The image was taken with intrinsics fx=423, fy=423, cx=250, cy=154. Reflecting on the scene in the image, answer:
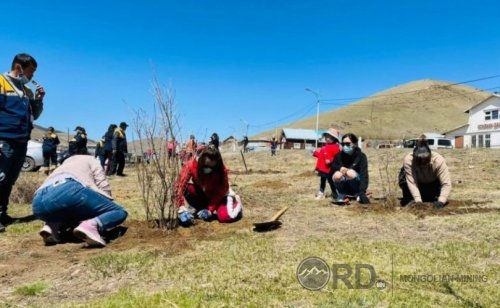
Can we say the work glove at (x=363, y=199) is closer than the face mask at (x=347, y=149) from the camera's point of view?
Yes

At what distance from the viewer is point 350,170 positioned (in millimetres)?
7043

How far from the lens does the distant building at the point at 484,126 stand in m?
50.3

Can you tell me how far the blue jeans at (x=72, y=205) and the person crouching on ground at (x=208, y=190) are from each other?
90 cm

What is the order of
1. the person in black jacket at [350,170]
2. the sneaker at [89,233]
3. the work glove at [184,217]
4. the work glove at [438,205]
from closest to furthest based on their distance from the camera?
1. the sneaker at [89,233]
2. the work glove at [184,217]
3. the work glove at [438,205]
4. the person in black jacket at [350,170]

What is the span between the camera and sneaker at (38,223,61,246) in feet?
13.4

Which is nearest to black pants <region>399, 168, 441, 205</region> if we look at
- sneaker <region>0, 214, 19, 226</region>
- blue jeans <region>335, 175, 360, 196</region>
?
blue jeans <region>335, 175, 360, 196</region>

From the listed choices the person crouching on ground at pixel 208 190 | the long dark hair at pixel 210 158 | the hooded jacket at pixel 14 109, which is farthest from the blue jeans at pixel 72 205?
the hooded jacket at pixel 14 109

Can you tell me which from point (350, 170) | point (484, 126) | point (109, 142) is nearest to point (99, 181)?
point (350, 170)

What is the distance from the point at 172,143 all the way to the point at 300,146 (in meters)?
76.4

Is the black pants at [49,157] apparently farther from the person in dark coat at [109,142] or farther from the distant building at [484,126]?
the distant building at [484,126]

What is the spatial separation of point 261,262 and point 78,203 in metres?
1.89

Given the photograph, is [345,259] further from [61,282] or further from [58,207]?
[58,207]

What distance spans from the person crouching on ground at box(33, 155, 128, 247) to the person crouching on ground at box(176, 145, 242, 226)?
35.3 inches

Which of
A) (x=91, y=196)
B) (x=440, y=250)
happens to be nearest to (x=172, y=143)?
(x=91, y=196)
